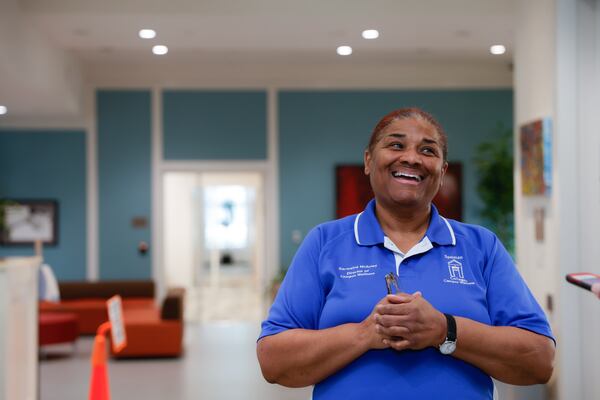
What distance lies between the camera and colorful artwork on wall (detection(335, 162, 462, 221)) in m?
11.8

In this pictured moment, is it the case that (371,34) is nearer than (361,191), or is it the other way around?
(371,34)

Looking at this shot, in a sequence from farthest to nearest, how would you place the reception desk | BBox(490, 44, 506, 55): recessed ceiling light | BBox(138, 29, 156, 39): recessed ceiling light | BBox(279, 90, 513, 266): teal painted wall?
1. BBox(279, 90, 513, 266): teal painted wall
2. BBox(490, 44, 506, 55): recessed ceiling light
3. BBox(138, 29, 156, 39): recessed ceiling light
4. the reception desk

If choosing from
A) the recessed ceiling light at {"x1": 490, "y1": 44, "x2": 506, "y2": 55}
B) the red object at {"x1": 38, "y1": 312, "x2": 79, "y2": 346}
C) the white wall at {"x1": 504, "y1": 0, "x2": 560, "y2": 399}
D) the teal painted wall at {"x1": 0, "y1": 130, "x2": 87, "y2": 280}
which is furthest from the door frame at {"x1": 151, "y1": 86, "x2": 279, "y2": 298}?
the white wall at {"x1": 504, "y1": 0, "x2": 560, "y2": 399}

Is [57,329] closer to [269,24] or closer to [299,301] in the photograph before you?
[269,24]

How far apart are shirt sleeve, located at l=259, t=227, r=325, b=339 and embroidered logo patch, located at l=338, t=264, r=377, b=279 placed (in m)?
0.07

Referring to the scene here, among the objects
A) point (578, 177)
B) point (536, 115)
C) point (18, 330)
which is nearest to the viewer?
point (578, 177)

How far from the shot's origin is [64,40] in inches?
359

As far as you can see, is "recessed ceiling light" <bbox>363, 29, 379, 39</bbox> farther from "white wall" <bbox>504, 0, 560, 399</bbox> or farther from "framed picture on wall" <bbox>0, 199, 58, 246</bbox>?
"framed picture on wall" <bbox>0, 199, 58, 246</bbox>

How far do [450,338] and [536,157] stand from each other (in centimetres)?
308

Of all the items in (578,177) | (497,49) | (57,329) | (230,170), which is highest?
(497,49)

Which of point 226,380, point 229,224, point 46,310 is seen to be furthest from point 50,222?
point 226,380

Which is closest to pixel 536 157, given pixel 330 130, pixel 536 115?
pixel 536 115

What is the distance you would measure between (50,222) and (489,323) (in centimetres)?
1089

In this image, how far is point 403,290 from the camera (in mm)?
1728
